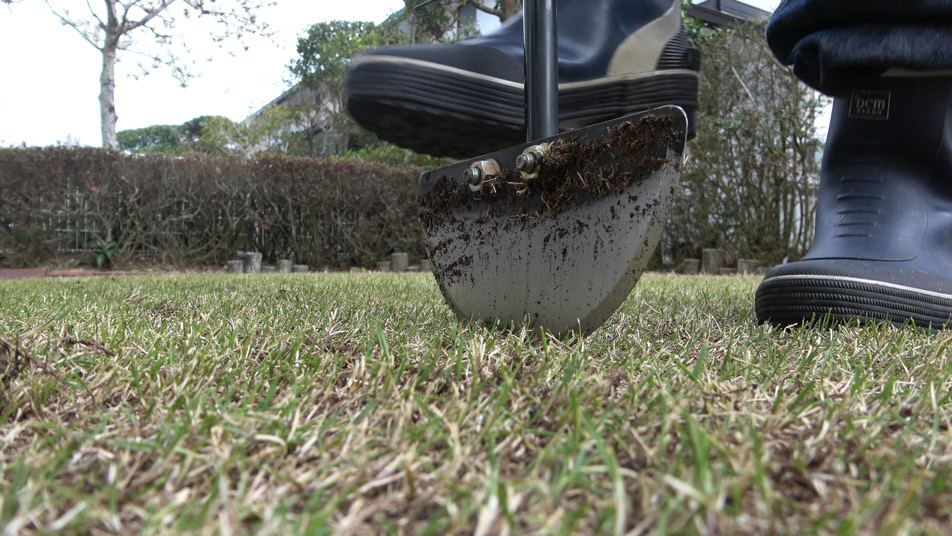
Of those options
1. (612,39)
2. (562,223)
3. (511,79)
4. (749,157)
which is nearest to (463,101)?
(511,79)

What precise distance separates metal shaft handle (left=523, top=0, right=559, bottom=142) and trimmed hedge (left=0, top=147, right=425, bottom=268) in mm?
6515

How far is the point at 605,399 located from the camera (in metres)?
0.90

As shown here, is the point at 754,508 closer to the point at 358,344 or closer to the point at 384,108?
the point at 358,344

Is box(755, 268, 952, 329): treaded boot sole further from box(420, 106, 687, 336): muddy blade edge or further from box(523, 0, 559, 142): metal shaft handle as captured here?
box(523, 0, 559, 142): metal shaft handle

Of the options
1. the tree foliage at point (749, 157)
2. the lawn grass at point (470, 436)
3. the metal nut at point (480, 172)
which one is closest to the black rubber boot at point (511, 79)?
the metal nut at point (480, 172)

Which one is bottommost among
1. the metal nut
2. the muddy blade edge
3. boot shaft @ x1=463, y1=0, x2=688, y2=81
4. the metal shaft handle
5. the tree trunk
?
the muddy blade edge

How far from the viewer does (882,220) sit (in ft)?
5.30

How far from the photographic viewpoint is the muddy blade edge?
3.62 ft

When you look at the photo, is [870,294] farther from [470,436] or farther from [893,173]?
[470,436]

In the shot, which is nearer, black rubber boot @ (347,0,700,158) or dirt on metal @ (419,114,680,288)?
dirt on metal @ (419,114,680,288)

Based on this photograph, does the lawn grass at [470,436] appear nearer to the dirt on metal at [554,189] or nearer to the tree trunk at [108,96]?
the dirt on metal at [554,189]

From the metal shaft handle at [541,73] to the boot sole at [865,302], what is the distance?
2.23ft

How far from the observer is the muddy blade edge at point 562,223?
1.10m

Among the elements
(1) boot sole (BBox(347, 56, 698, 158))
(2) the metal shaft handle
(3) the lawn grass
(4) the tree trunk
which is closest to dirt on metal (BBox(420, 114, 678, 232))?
(2) the metal shaft handle
